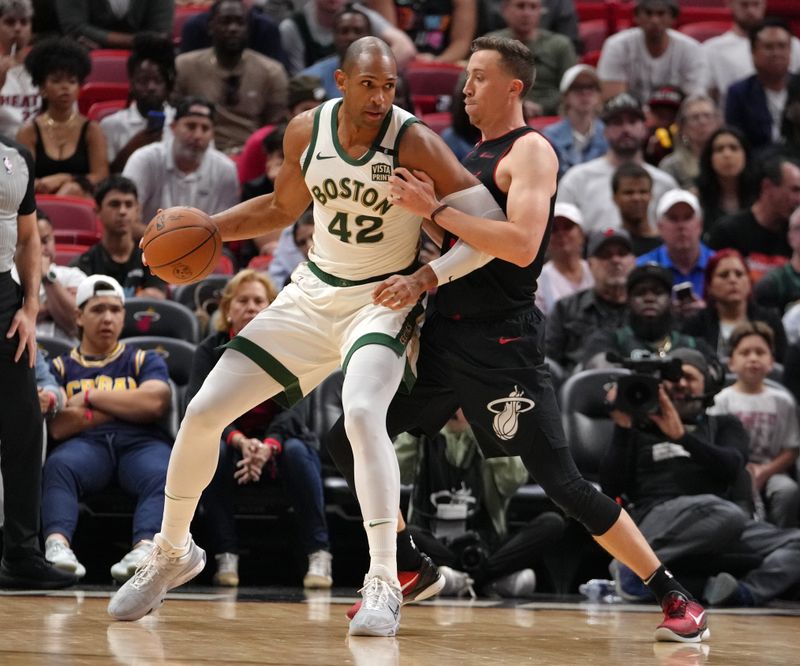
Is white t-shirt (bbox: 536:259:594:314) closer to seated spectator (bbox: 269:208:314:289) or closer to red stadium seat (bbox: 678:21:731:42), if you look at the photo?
seated spectator (bbox: 269:208:314:289)

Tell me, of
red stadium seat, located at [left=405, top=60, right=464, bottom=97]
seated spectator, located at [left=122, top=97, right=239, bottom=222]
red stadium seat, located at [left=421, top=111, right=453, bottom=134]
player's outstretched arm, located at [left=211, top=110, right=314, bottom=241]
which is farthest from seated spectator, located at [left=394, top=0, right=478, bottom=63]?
player's outstretched arm, located at [left=211, top=110, right=314, bottom=241]

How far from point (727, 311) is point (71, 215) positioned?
4346 millimetres

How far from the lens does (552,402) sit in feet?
16.0

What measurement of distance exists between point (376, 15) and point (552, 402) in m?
7.44

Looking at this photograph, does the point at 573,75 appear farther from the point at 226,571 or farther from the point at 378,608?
the point at 378,608

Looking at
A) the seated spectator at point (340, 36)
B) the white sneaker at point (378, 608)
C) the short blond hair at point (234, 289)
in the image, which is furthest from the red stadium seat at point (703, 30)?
the white sneaker at point (378, 608)

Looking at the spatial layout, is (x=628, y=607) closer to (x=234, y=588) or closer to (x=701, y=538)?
(x=701, y=538)

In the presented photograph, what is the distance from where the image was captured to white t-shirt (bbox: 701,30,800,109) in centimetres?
1223

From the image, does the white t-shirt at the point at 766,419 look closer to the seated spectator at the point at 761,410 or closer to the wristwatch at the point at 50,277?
the seated spectator at the point at 761,410

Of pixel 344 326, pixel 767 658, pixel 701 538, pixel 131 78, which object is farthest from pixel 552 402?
pixel 131 78

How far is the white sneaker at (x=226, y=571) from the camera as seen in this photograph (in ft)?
22.7

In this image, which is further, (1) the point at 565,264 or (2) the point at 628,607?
(1) the point at 565,264

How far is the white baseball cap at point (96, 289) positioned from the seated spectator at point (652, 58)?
5781 millimetres

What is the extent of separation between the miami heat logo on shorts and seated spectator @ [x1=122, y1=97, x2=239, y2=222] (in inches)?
208
